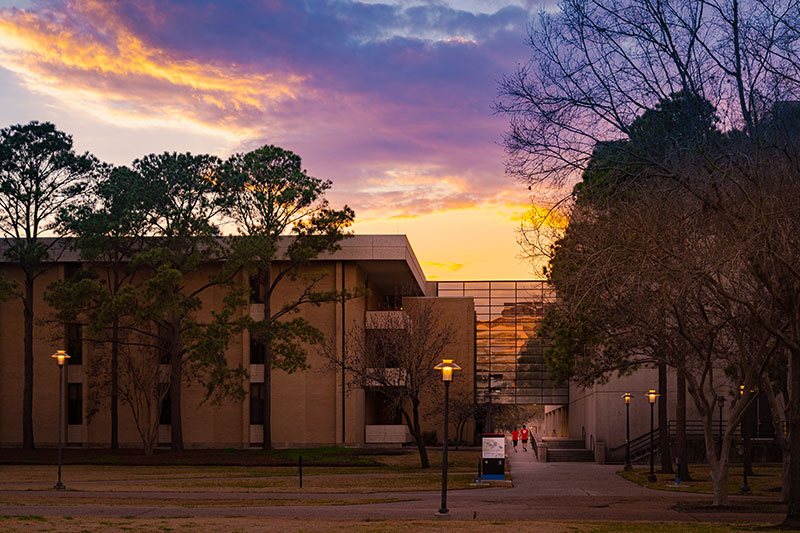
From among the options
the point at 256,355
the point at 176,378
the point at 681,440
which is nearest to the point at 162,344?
the point at 176,378

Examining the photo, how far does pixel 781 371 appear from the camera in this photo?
114 ft

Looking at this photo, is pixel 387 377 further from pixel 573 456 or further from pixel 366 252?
pixel 573 456

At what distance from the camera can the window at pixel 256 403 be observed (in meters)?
57.4

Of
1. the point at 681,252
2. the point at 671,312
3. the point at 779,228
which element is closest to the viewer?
the point at 779,228

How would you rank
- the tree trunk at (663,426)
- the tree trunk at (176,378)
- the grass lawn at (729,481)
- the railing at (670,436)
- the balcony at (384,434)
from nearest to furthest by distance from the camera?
the grass lawn at (729,481) → the tree trunk at (663,426) → the tree trunk at (176,378) → the railing at (670,436) → the balcony at (384,434)

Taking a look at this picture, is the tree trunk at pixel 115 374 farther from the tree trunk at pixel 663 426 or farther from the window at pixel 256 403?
the tree trunk at pixel 663 426

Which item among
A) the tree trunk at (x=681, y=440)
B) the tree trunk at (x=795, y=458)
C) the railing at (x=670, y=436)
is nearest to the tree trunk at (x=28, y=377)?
the railing at (x=670, y=436)

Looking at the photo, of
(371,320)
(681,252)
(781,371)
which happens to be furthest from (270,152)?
(681,252)

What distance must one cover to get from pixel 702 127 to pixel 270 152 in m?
35.0

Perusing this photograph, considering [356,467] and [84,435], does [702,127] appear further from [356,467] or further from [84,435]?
[84,435]

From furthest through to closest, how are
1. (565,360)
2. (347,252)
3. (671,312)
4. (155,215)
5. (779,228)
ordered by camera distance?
(347,252)
(155,215)
(565,360)
(671,312)
(779,228)

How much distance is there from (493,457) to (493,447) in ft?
1.30

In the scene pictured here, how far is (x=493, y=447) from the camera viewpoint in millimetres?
35781

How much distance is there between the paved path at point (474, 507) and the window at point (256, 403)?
26.7m
